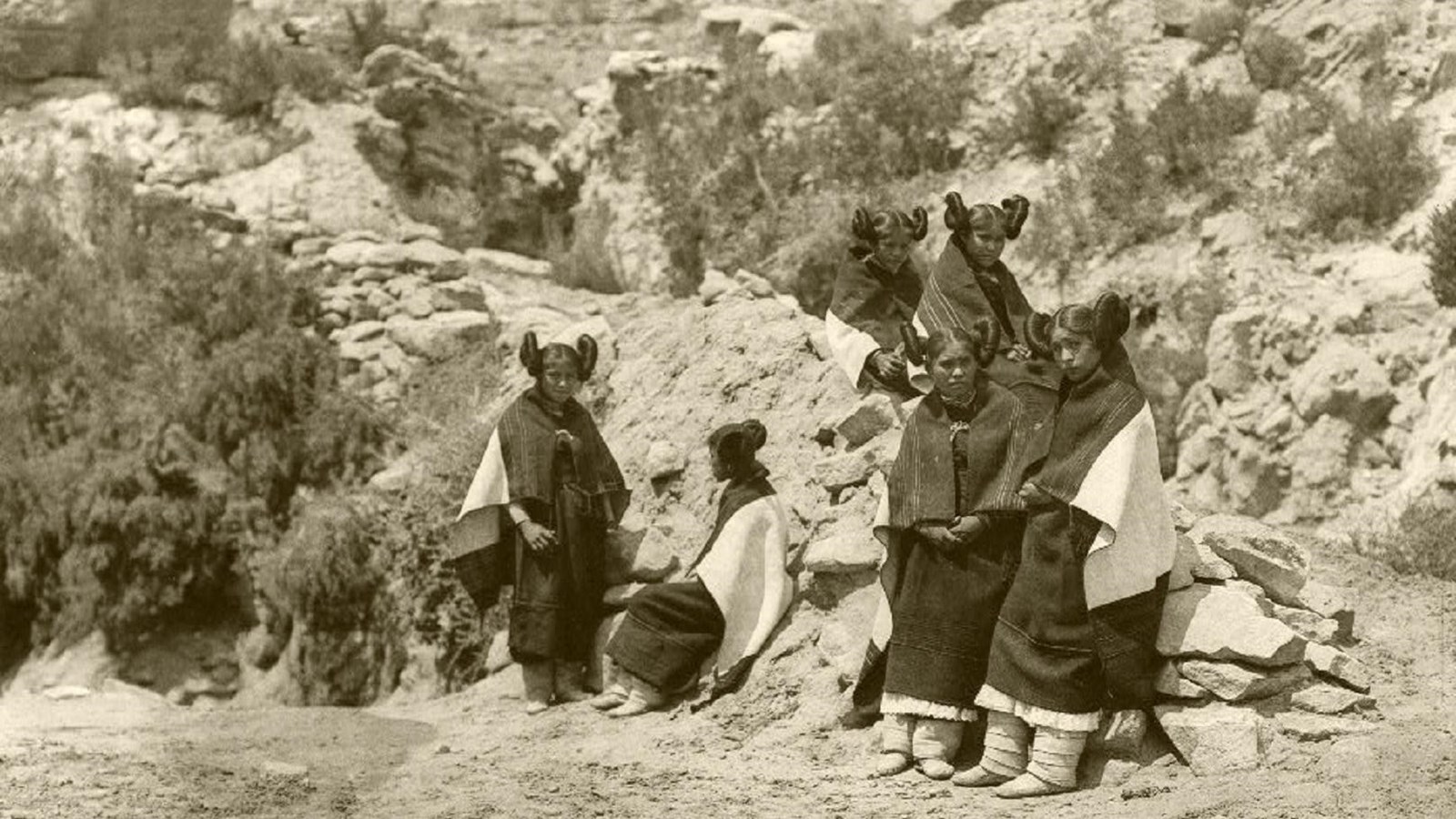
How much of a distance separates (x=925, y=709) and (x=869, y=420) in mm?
2082

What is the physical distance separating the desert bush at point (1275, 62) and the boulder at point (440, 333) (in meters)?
5.88

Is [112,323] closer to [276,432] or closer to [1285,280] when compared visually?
[276,432]

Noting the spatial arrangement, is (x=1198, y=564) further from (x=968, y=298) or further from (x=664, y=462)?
(x=664, y=462)

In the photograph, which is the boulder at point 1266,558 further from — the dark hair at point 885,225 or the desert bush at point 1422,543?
the dark hair at point 885,225

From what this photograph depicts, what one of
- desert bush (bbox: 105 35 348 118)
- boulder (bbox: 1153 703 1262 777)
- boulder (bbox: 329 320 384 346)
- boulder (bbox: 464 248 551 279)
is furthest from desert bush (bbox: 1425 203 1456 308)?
desert bush (bbox: 105 35 348 118)

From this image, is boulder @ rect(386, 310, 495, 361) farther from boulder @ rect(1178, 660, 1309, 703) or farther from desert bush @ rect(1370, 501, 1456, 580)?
boulder @ rect(1178, 660, 1309, 703)

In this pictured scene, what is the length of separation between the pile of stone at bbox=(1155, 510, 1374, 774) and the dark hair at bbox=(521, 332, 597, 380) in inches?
112

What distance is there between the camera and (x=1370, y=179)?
1045 cm

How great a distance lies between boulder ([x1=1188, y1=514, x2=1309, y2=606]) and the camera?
254 inches

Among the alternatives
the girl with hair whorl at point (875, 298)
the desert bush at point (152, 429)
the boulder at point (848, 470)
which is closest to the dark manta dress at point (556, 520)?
the boulder at point (848, 470)

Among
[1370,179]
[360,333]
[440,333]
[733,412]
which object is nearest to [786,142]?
[440,333]

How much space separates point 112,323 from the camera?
38.2 feet

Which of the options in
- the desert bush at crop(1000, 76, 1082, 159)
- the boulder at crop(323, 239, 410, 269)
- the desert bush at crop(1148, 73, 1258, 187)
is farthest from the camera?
the desert bush at crop(1000, 76, 1082, 159)

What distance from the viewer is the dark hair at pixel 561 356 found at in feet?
25.1
